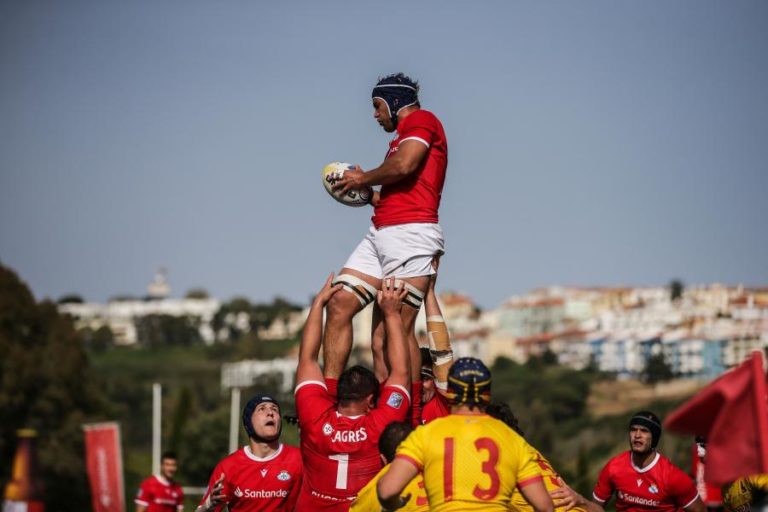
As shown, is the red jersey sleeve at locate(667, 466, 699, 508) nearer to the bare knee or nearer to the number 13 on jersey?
the bare knee

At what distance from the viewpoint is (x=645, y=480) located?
1395 cm

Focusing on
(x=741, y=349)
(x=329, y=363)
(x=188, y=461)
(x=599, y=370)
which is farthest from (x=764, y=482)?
(x=599, y=370)

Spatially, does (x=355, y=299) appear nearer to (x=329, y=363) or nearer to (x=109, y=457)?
(x=329, y=363)

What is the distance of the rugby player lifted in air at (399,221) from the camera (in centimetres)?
1116

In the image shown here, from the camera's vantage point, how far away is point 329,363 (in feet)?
38.1

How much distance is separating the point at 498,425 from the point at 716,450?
5.12ft

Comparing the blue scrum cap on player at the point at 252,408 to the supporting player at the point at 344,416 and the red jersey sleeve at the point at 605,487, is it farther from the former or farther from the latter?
the red jersey sleeve at the point at 605,487

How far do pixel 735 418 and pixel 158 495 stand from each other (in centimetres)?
1457

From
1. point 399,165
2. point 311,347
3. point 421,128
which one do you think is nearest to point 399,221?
point 399,165

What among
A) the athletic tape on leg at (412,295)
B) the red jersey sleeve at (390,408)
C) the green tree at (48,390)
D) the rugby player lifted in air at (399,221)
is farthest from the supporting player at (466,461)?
the green tree at (48,390)

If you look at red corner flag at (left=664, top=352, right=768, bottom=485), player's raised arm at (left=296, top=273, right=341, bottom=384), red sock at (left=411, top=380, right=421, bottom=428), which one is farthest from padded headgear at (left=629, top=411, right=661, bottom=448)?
red corner flag at (left=664, top=352, right=768, bottom=485)

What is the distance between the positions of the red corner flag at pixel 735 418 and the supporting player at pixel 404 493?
2502 millimetres

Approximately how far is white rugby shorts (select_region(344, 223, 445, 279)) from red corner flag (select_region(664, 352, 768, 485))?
378 centimetres

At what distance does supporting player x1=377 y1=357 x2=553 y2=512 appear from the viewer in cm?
861
